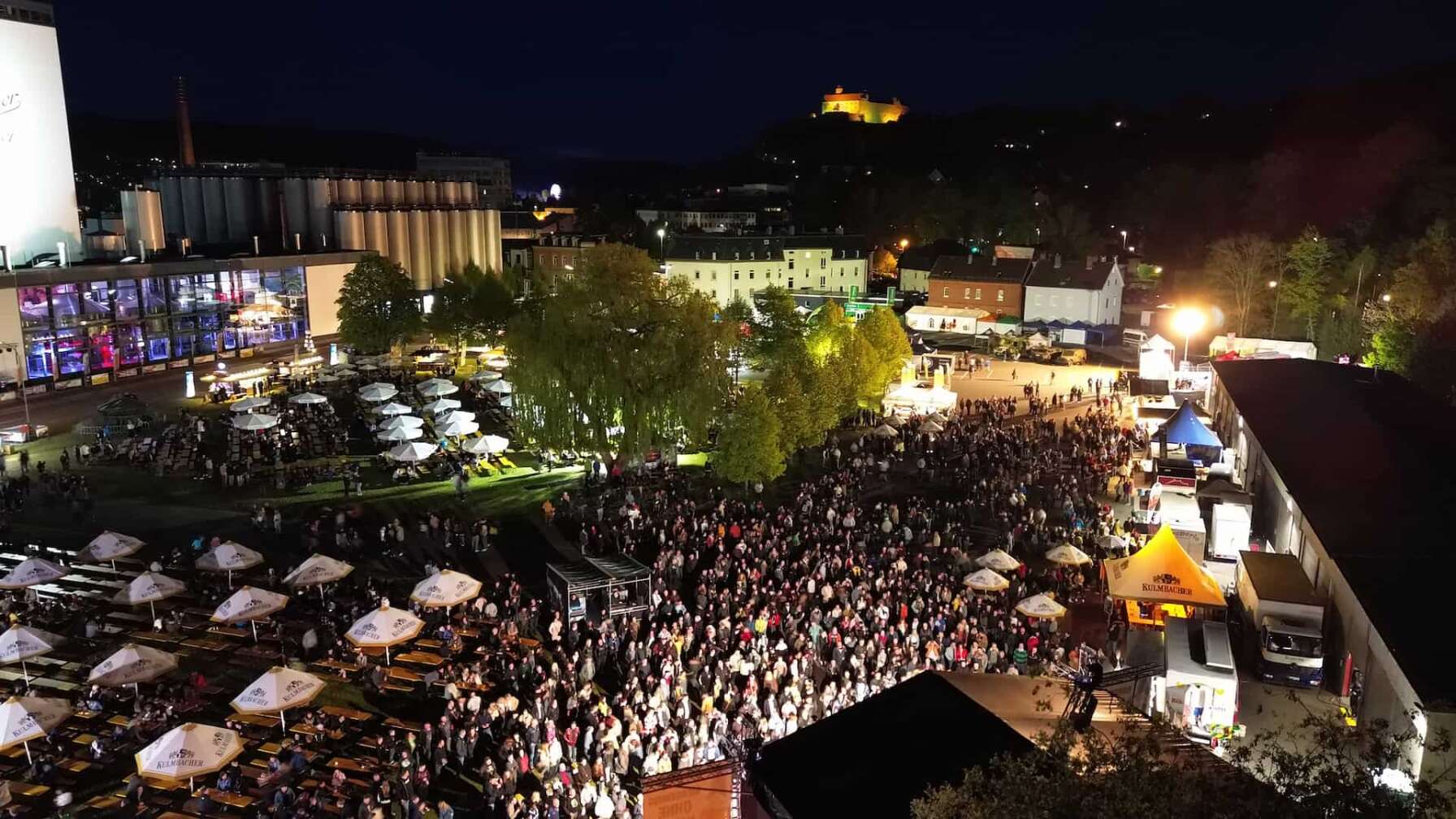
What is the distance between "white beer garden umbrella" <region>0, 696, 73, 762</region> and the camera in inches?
543

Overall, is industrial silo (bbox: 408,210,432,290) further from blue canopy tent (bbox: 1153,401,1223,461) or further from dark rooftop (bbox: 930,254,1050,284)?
blue canopy tent (bbox: 1153,401,1223,461)

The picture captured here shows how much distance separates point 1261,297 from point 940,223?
1402 inches

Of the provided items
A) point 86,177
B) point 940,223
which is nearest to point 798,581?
point 940,223

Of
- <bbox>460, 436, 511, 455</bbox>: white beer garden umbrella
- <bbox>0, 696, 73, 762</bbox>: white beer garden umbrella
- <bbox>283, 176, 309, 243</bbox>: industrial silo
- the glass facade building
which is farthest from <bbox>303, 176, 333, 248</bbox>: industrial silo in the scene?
<bbox>0, 696, 73, 762</bbox>: white beer garden umbrella

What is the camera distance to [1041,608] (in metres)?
18.5

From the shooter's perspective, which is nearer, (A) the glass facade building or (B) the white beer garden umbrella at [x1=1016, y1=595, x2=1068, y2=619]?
(B) the white beer garden umbrella at [x1=1016, y1=595, x2=1068, y2=619]

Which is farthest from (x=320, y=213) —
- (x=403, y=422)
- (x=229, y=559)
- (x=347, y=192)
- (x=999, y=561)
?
(x=999, y=561)

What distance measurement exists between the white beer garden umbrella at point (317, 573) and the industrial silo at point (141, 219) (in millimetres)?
46253

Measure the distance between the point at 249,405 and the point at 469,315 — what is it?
17.2m

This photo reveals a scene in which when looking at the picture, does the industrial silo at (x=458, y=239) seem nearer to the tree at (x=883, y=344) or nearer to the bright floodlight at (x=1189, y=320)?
the tree at (x=883, y=344)

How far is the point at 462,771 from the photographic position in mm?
14375

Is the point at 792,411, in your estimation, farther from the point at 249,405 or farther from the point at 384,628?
the point at 249,405

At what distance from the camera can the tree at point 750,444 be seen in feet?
88.0

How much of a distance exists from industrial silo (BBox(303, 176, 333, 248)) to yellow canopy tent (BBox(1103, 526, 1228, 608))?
6081 centimetres
